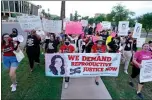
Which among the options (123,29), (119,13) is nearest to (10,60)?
(123,29)

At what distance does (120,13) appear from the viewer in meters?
45.1

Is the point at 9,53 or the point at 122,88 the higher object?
the point at 9,53

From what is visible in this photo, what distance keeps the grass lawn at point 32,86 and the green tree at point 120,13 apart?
37.7 meters

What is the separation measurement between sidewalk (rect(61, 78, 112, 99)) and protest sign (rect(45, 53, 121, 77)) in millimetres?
437

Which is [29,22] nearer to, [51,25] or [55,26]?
[51,25]

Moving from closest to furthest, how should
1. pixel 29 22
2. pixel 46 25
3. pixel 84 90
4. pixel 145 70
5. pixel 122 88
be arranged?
pixel 145 70, pixel 84 90, pixel 122 88, pixel 29 22, pixel 46 25

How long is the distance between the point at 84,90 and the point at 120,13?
41.3m

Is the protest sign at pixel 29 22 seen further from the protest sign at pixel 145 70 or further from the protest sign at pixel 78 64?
the protest sign at pixel 145 70

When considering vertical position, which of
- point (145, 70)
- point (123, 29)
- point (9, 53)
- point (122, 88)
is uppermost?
point (123, 29)

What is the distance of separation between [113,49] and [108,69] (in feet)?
8.33

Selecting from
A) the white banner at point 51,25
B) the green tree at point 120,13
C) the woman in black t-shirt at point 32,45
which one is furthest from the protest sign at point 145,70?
the green tree at point 120,13

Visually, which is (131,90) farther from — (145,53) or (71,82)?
(71,82)

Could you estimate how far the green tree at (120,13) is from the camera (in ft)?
144

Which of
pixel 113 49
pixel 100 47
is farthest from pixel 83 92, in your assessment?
pixel 113 49
